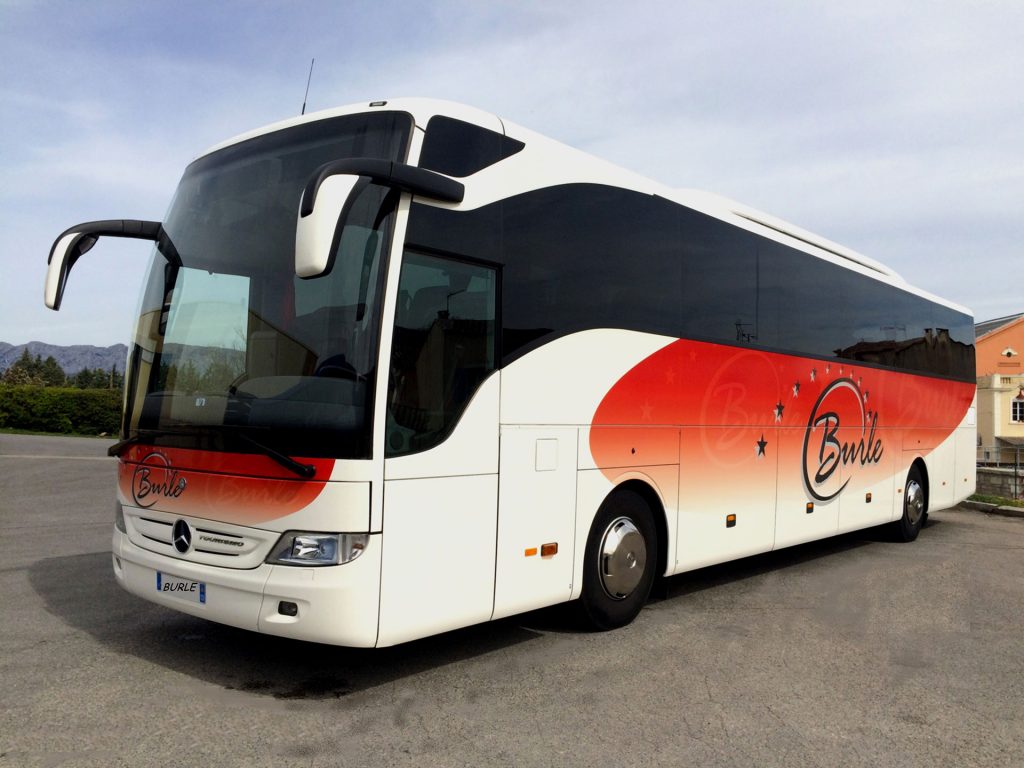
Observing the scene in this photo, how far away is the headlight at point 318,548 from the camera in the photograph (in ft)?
15.3

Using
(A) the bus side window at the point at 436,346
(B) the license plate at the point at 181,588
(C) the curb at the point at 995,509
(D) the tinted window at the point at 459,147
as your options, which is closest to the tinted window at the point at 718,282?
(D) the tinted window at the point at 459,147

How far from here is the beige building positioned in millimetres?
65188

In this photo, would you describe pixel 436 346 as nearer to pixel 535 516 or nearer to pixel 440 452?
pixel 440 452

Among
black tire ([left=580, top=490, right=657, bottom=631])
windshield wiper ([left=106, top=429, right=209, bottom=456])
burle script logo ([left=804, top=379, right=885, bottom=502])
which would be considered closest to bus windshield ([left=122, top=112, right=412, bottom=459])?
windshield wiper ([left=106, top=429, right=209, bottom=456])

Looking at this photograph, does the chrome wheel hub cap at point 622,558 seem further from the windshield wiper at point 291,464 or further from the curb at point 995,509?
the curb at point 995,509

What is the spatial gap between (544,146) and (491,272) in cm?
115

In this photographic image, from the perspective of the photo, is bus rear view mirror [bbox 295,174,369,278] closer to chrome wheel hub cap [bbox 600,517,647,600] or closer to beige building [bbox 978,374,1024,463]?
chrome wheel hub cap [bbox 600,517,647,600]

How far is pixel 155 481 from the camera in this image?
18.1 ft

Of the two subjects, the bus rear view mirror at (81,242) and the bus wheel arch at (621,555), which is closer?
the bus rear view mirror at (81,242)

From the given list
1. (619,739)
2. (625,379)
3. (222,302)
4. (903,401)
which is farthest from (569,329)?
(903,401)

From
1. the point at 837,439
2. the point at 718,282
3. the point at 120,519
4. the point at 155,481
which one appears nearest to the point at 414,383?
the point at 155,481

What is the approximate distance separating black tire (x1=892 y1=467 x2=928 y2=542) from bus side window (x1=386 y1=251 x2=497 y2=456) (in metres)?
8.63

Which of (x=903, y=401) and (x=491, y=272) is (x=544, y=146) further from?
(x=903, y=401)

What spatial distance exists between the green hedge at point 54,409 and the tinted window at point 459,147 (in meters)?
36.4
